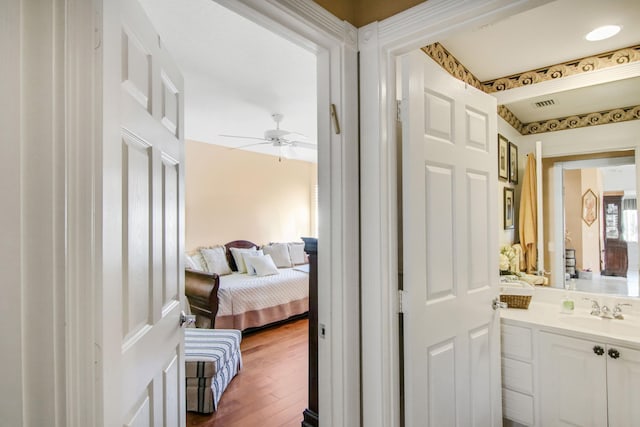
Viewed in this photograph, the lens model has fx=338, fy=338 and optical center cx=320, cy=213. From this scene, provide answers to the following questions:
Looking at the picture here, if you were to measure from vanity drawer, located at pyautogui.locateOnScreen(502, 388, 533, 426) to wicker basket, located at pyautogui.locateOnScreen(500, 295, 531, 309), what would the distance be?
496 millimetres

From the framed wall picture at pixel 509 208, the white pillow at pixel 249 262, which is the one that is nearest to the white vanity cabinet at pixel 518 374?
the framed wall picture at pixel 509 208

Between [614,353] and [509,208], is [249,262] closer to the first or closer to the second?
[509,208]

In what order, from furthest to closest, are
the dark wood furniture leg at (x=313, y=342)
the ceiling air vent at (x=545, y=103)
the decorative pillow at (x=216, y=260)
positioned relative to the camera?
the decorative pillow at (x=216, y=260) < the ceiling air vent at (x=545, y=103) < the dark wood furniture leg at (x=313, y=342)

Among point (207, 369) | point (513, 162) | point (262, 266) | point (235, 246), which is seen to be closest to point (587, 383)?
point (513, 162)

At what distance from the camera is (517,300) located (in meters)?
2.09

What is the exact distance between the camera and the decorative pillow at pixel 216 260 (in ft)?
15.4

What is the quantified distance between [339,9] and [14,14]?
109 cm

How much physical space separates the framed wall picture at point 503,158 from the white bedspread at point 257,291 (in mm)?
2932

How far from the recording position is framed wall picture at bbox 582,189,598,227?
6.63ft

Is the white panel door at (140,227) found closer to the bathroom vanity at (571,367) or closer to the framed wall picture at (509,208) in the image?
the bathroom vanity at (571,367)

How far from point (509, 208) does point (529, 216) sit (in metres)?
0.13

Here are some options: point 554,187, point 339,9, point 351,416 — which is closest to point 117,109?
point 339,9

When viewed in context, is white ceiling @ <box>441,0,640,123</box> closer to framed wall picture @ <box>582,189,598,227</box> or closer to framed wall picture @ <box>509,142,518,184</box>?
framed wall picture @ <box>509,142,518,184</box>

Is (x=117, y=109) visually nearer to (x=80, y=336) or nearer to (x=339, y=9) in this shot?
(x=80, y=336)
